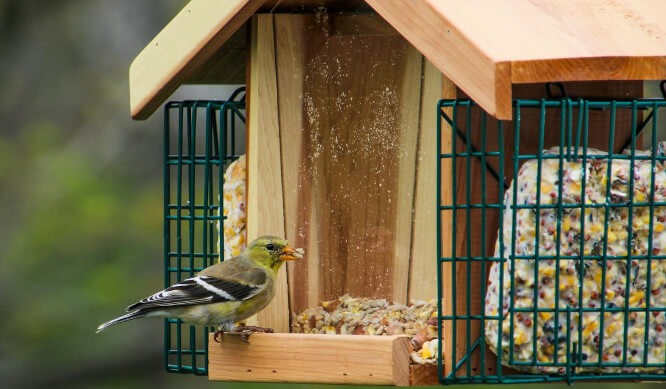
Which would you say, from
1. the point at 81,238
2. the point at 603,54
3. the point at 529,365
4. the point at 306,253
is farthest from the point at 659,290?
the point at 81,238

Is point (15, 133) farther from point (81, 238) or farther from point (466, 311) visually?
point (466, 311)

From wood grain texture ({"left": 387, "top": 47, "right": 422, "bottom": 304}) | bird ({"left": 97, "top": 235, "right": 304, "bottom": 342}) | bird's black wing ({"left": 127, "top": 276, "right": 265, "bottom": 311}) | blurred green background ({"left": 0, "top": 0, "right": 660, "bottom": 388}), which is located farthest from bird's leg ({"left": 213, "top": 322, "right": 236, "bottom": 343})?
blurred green background ({"left": 0, "top": 0, "right": 660, "bottom": 388})

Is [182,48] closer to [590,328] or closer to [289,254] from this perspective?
[289,254]

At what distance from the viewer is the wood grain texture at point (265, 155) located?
5.84 m

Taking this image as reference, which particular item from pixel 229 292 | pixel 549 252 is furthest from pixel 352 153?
pixel 549 252

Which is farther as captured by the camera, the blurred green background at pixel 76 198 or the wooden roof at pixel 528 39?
the blurred green background at pixel 76 198

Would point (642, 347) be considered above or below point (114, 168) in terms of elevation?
below

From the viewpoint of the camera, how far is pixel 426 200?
5695 millimetres

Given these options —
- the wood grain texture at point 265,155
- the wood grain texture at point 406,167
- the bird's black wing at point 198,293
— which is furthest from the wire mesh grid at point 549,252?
the bird's black wing at point 198,293

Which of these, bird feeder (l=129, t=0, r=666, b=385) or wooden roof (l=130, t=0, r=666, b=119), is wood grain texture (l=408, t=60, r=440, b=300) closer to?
bird feeder (l=129, t=0, r=666, b=385)

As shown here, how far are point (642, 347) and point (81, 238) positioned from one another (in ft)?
21.4

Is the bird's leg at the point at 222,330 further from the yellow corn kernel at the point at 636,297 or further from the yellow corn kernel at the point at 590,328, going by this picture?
the yellow corn kernel at the point at 636,297

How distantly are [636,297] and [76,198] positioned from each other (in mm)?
6416

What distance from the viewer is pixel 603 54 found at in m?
4.71
